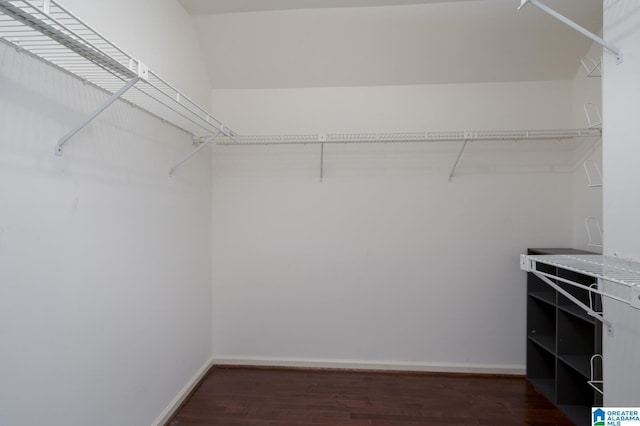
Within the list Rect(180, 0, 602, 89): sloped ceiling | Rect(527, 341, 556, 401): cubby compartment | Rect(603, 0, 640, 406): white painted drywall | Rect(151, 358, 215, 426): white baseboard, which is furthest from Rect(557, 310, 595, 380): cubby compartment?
Rect(151, 358, 215, 426): white baseboard

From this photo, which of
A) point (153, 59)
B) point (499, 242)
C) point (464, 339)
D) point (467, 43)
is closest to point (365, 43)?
point (467, 43)

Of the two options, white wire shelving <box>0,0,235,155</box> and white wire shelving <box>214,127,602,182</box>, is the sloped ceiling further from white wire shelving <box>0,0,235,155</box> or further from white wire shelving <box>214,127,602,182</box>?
white wire shelving <box>0,0,235,155</box>

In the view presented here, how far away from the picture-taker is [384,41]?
8.05 ft

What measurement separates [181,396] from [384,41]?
3024 mm

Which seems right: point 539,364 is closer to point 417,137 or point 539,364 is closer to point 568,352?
point 568,352

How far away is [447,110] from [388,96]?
52cm

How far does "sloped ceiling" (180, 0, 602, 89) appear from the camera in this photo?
2.26m

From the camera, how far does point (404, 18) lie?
2318 mm

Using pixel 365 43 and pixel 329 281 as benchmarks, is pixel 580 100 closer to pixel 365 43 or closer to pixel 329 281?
pixel 365 43

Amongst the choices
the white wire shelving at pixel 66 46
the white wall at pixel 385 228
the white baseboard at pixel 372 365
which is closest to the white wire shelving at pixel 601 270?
the white wall at pixel 385 228

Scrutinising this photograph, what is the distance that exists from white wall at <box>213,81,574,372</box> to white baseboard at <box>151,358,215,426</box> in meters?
0.20

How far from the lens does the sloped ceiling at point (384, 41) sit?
226cm

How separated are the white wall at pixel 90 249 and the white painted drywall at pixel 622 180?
2316 millimetres

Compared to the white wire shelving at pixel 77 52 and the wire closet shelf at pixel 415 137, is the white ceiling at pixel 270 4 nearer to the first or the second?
the white wire shelving at pixel 77 52
